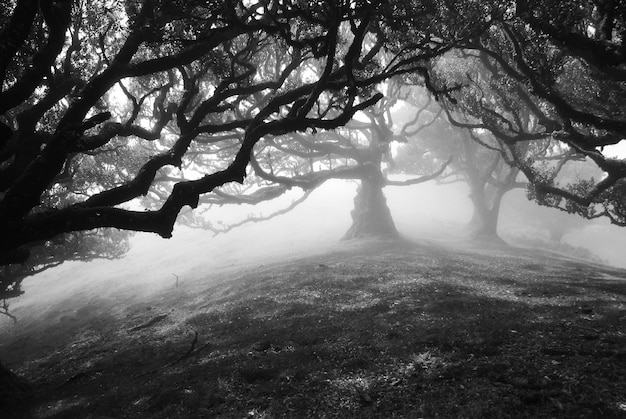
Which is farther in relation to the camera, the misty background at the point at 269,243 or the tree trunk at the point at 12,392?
the misty background at the point at 269,243

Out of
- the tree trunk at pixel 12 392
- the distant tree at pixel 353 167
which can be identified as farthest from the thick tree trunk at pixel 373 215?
the tree trunk at pixel 12 392

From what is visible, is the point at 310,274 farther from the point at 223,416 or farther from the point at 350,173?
the point at 350,173

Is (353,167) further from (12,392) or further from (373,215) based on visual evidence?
(12,392)

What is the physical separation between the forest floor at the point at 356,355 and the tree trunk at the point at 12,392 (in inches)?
9.4

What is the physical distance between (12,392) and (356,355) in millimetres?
6620

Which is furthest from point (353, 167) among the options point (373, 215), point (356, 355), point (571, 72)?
point (356, 355)

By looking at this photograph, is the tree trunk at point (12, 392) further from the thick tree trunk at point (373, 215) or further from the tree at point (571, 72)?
the thick tree trunk at point (373, 215)

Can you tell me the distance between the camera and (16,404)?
6133mm

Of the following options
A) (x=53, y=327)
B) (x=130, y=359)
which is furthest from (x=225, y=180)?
(x=53, y=327)

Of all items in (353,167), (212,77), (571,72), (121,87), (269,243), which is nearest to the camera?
(121,87)

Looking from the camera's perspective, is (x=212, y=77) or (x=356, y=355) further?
(x=212, y=77)

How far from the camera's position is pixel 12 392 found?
6273 mm

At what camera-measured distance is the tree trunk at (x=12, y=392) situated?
602 cm

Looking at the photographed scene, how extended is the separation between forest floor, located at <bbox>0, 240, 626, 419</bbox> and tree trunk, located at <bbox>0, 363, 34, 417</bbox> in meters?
0.24
